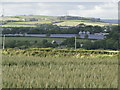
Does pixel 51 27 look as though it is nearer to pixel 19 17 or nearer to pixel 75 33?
pixel 75 33

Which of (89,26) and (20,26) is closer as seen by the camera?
(89,26)

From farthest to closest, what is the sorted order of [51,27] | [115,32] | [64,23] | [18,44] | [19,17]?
[19,17] < [64,23] < [51,27] < [115,32] < [18,44]

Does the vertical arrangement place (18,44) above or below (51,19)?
below

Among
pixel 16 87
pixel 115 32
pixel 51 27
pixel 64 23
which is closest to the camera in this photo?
pixel 16 87

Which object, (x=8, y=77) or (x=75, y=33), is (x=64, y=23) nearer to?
(x=75, y=33)

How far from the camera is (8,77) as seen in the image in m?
3.21

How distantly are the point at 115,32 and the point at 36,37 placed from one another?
19.9 ft

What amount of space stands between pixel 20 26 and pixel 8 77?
2027cm

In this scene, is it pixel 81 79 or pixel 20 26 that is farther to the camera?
pixel 20 26

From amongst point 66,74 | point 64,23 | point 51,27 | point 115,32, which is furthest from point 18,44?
point 66,74

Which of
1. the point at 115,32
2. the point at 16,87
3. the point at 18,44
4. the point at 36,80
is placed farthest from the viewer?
the point at 115,32

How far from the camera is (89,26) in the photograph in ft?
71.3

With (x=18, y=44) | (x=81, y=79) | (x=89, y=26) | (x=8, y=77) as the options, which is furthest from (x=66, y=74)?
(x=89, y=26)

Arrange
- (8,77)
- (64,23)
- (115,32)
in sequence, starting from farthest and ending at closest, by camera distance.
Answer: (64,23) < (115,32) < (8,77)
